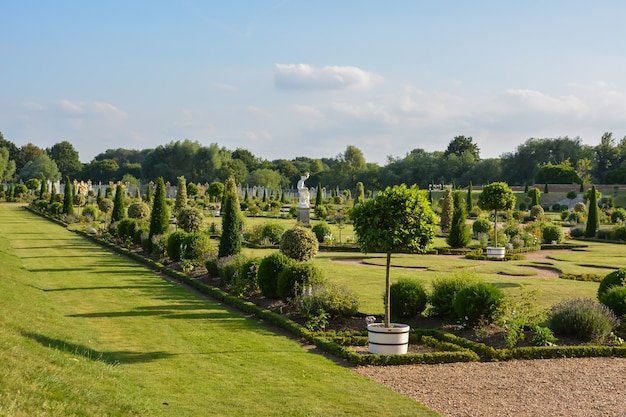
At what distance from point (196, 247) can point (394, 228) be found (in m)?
10.4

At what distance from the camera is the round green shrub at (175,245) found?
20.0 m

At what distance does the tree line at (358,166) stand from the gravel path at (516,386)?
6302 cm

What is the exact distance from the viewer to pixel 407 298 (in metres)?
11.6

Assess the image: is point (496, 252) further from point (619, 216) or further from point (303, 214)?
point (619, 216)

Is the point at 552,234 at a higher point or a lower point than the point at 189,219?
lower

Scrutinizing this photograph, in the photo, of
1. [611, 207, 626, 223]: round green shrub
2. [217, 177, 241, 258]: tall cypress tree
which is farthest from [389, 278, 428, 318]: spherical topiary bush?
[611, 207, 626, 223]: round green shrub

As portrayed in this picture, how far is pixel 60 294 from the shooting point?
1474cm

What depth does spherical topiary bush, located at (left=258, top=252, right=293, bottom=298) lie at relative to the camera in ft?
44.5

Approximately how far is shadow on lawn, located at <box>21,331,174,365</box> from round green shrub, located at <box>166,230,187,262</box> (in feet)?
34.0

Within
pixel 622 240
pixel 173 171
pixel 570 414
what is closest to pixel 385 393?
pixel 570 414

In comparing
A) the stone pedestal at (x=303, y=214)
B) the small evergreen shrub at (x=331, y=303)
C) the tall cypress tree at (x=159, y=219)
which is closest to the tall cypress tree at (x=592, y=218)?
the stone pedestal at (x=303, y=214)

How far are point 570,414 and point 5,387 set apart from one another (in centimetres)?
555

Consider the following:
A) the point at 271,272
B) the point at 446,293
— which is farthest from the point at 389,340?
the point at 271,272

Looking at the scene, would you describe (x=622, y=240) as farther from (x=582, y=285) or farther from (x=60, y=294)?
(x=60, y=294)
